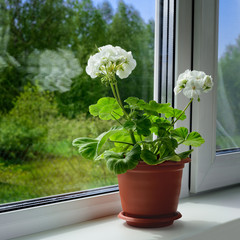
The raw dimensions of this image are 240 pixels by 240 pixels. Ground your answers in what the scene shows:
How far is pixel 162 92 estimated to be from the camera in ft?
4.01

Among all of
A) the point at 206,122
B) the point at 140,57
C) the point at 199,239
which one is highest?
the point at 140,57

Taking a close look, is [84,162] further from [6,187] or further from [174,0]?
[174,0]

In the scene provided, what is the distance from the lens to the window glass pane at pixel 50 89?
2.84 feet

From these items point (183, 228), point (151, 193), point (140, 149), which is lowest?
point (183, 228)

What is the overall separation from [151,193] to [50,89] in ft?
1.24

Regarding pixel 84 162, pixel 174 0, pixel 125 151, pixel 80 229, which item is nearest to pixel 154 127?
pixel 125 151

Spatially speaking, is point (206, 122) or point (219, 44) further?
point (219, 44)

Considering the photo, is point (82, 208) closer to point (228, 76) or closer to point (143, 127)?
point (143, 127)

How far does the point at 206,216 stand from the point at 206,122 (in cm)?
35

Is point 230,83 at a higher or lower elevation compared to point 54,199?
higher

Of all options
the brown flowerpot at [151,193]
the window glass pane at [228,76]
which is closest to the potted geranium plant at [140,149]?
the brown flowerpot at [151,193]

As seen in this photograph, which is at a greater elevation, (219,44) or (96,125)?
(219,44)

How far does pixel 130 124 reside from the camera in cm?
90

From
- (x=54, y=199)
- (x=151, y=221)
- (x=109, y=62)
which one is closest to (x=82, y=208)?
(x=54, y=199)
